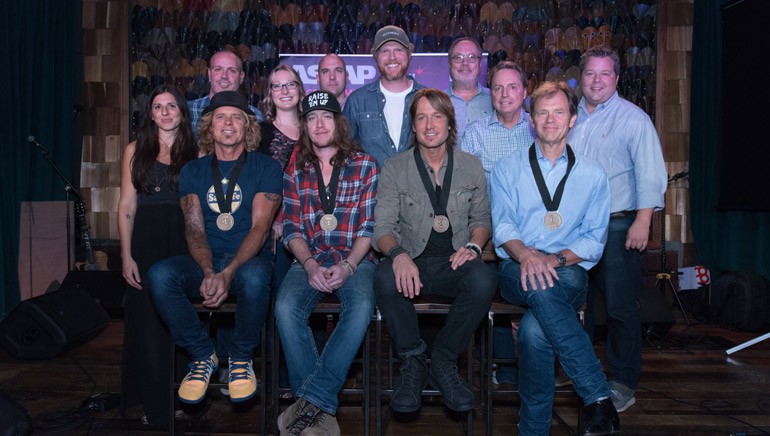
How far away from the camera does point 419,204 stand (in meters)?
2.99

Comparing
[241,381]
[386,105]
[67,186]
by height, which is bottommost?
[241,381]

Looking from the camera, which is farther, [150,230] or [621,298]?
[621,298]

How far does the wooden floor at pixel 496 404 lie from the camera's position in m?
3.07

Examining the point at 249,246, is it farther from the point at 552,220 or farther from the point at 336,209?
the point at 552,220

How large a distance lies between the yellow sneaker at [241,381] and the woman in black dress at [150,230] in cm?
44

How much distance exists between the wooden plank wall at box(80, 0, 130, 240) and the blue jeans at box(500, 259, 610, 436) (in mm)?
4895

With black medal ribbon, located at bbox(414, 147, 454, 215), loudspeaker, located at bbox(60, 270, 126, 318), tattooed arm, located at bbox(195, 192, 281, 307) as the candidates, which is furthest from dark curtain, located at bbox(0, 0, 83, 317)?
black medal ribbon, located at bbox(414, 147, 454, 215)

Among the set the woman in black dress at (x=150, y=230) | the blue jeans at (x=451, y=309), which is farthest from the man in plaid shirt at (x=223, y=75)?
the blue jeans at (x=451, y=309)

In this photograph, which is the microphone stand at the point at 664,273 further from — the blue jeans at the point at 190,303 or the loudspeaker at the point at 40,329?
the loudspeaker at the point at 40,329

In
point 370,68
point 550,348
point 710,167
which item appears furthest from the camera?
point 370,68

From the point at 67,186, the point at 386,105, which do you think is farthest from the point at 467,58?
the point at 67,186

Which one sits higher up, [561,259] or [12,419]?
[561,259]

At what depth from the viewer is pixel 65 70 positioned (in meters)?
6.12

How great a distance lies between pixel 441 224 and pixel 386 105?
0.99m
